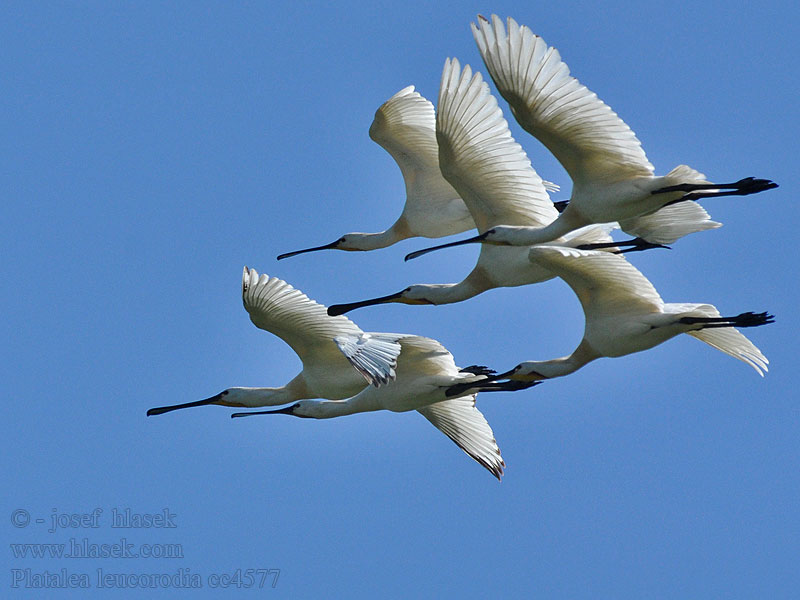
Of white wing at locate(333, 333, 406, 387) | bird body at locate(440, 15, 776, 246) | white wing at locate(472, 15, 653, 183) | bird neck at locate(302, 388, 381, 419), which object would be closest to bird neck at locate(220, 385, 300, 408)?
bird neck at locate(302, 388, 381, 419)

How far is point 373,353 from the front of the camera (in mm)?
19625

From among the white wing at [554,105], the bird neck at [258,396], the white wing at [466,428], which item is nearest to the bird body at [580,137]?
the white wing at [554,105]

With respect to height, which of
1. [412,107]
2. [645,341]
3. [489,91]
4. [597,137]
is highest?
[412,107]

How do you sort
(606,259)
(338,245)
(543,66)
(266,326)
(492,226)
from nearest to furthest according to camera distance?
(543,66), (606,259), (492,226), (266,326), (338,245)

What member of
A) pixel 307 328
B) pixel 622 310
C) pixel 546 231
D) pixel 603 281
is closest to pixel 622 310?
pixel 622 310

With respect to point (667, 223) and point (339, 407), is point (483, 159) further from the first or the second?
point (339, 407)

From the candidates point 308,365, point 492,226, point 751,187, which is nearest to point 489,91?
point 492,226

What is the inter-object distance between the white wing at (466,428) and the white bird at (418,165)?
2056mm

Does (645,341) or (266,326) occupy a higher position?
(266,326)

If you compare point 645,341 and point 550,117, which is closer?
point 550,117

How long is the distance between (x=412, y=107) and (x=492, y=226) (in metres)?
2.83

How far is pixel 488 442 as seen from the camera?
2267 cm

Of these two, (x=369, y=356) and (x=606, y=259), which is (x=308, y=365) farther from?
(x=606, y=259)

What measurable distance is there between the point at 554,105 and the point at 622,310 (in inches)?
99.9
